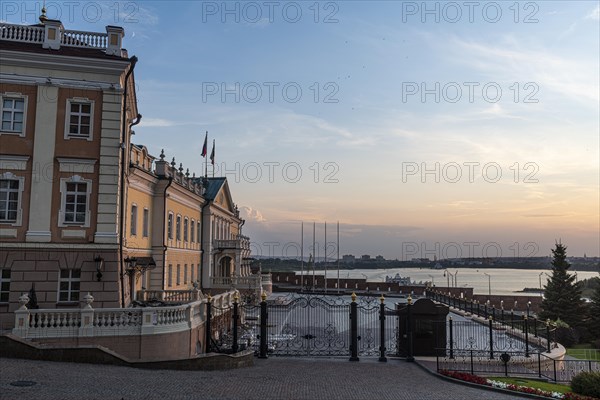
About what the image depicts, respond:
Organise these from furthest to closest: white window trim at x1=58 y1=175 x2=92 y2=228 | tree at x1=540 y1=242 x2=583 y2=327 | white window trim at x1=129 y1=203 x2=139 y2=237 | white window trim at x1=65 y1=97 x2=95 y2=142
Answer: tree at x1=540 y1=242 x2=583 y2=327
white window trim at x1=129 y1=203 x2=139 y2=237
white window trim at x1=65 y1=97 x2=95 y2=142
white window trim at x1=58 y1=175 x2=92 y2=228

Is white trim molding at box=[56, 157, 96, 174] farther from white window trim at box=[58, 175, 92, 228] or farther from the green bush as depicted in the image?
the green bush

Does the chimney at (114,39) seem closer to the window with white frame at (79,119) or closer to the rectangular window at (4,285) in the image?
the window with white frame at (79,119)

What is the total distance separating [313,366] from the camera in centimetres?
1705

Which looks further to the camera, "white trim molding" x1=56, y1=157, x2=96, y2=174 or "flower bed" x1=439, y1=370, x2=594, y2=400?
"white trim molding" x1=56, y1=157, x2=96, y2=174

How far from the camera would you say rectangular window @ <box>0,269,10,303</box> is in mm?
19297

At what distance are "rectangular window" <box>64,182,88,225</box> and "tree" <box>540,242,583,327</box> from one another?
42570mm

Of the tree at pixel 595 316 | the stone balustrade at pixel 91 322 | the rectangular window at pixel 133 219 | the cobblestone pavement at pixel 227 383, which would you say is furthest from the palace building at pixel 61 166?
the tree at pixel 595 316

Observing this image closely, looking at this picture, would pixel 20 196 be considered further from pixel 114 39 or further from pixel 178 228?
pixel 178 228

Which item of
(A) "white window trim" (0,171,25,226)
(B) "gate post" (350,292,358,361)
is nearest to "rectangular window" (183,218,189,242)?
(A) "white window trim" (0,171,25,226)

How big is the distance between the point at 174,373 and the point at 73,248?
8365 millimetres

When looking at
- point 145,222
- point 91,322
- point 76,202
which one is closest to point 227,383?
point 91,322

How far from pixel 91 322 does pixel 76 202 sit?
19.0 feet

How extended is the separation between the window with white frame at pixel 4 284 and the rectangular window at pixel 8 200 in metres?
1.96

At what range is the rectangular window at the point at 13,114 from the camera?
65.9 ft
